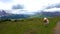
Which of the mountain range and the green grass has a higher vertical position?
the mountain range

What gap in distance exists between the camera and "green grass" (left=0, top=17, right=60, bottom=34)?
1483 millimetres

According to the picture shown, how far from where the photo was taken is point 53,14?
1.52 metres

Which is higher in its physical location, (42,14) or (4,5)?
(4,5)

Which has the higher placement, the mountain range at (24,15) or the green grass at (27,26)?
the mountain range at (24,15)

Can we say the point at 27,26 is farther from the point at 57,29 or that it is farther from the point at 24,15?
the point at 57,29

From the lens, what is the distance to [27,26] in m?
1.50

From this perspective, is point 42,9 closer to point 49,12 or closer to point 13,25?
point 49,12

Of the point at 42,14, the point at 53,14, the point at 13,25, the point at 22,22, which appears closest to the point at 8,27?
the point at 13,25

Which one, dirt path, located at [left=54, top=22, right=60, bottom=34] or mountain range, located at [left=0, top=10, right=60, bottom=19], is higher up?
mountain range, located at [left=0, top=10, right=60, bottom=19]

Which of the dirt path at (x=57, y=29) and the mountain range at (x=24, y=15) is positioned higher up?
the mountain range at (x=24, y=15)

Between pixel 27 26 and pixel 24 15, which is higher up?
pixel 24 15

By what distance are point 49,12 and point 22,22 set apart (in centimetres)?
31

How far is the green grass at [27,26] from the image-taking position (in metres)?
1.48

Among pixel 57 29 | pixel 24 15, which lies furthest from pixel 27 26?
pixel 57 29
